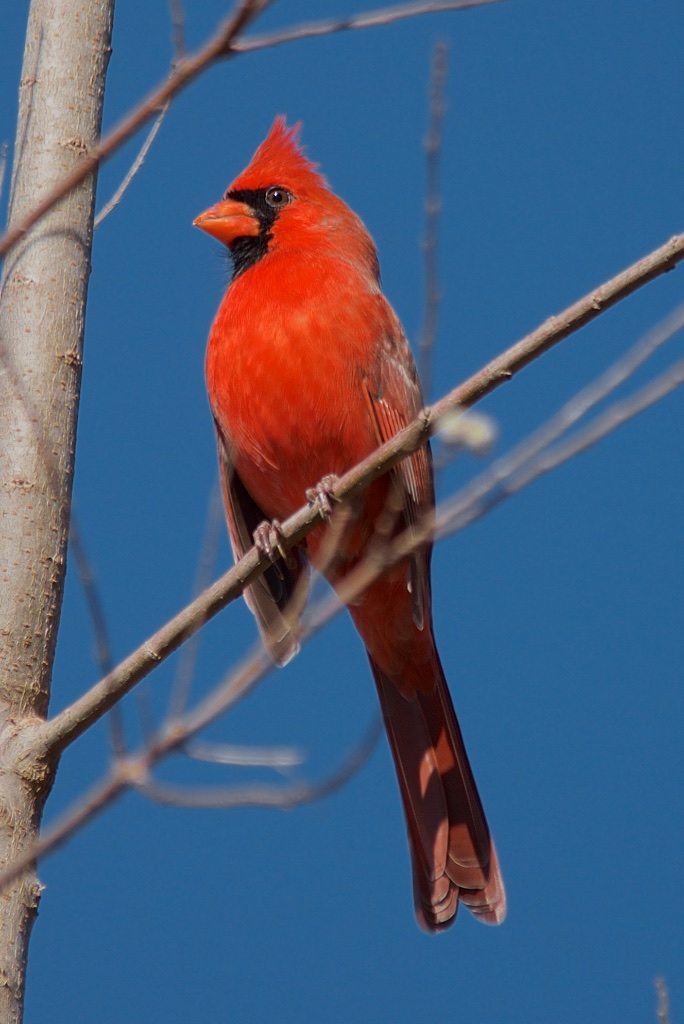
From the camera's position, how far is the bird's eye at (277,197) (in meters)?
3.78

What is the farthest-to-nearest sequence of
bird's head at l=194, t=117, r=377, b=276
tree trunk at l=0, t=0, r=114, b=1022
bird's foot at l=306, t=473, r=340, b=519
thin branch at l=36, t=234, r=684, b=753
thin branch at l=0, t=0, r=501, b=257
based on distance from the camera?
bird's head at l=194, t=117, r=377, b=276 < bird's foot at l=306, t=473, r=340, b=519 < tree trunk at l=0, t=0, r=114, b=1022 < thin branch at l=36, t=234, r=684, b=753 < thin branch at l=0, t=0, r=501, b=257

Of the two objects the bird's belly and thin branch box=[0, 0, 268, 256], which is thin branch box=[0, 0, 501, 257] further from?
the bird's belly

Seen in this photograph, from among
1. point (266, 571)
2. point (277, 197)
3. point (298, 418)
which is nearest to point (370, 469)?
point (298, 418)

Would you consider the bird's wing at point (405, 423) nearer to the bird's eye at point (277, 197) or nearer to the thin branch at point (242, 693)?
the bird's eye at point (277, 197)

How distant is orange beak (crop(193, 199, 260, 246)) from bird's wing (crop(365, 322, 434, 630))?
0.55m

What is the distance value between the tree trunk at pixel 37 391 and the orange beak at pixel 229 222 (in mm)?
895

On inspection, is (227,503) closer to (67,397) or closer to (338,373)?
(338,373)

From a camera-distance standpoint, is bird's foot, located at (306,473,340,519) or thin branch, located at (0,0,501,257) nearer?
thin branch, located at (0,0,501,257)

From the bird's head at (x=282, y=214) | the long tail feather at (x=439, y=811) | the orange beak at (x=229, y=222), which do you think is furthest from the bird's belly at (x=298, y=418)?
the long tail feather at (x=439, y=811)

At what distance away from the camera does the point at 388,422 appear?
10.9ft

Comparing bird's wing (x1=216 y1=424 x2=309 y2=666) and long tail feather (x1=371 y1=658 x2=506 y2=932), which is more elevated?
bird's wing (x1=216 y1=424 x2=309 y2=666)

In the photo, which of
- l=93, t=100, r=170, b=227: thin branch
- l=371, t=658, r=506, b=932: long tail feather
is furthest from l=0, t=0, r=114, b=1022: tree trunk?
l=371, t=658, r=506, b=932: long tail feather

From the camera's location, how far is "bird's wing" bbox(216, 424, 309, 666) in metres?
3.39

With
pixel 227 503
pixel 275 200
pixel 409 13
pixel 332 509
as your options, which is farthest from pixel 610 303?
pixel 275 200
